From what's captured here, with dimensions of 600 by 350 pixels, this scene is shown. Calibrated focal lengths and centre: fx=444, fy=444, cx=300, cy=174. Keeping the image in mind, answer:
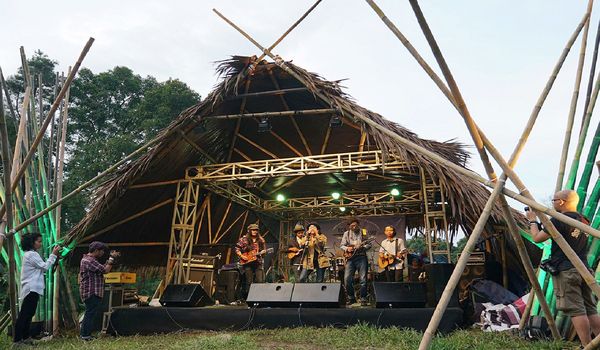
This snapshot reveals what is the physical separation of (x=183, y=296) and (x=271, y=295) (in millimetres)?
1426

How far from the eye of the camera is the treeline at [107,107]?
19031 mm

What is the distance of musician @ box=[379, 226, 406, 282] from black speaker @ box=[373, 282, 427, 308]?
7.04 ft

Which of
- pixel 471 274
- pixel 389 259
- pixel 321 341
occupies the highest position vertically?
pixel 389 259

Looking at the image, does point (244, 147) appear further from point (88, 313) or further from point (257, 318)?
point (88, 313)

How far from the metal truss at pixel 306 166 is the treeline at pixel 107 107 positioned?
10.9 metres

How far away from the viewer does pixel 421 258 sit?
352 inches

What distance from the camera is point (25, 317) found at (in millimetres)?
5359

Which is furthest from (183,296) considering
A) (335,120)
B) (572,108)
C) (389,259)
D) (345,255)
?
(572,108)

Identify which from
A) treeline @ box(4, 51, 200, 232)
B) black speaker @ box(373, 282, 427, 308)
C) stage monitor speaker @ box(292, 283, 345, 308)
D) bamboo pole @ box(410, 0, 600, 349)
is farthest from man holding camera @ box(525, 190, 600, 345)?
treeline @ box(4, 51, 200, 232)

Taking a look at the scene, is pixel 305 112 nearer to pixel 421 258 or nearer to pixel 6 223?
pixel 421 258

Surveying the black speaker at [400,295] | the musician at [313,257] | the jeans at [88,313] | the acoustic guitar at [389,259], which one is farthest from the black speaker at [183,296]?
the acoustic guitar at [389,259]

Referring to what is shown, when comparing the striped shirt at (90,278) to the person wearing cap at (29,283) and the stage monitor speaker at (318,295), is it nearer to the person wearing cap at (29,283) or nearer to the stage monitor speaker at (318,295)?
the person wearing cap at (29,283)

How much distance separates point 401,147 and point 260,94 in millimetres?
2883

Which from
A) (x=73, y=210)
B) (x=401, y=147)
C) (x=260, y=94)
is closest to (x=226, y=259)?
(x=260, y=94)
